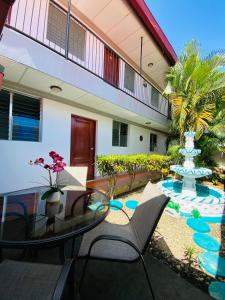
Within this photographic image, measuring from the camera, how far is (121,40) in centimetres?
661

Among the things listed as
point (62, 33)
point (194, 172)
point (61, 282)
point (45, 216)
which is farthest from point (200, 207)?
point (62, 33)

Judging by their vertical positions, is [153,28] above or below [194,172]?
above

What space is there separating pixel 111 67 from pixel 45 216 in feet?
20.5

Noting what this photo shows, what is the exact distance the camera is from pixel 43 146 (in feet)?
15.1

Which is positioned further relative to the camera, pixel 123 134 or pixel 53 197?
pixel 123 134

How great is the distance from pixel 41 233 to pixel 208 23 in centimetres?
904

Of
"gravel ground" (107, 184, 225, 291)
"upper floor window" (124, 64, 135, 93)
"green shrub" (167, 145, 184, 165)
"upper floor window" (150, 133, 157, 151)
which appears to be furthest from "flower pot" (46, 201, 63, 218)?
"upper floor window" (150, 133, 157, 151)

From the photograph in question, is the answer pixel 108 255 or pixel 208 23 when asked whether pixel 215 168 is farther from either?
pixel 108 255

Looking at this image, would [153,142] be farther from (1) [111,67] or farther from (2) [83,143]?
(2) [83,143]

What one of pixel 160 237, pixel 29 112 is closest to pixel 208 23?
pixel 29 112

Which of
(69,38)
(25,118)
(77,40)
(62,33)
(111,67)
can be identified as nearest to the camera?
(25,118)

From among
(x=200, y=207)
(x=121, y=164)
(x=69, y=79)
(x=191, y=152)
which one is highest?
(x=69, y=79)

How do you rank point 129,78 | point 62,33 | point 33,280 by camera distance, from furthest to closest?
point 129,78
point 62,33
point 33,280

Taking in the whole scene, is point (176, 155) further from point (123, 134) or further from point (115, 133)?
point (115, 133)
